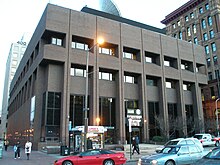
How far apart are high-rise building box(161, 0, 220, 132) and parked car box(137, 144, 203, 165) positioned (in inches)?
1835

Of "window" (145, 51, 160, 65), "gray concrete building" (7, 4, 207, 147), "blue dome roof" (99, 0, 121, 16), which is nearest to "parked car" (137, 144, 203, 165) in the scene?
"gray concrete building" (7, 4, 207, 147)

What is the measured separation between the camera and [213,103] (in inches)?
2352

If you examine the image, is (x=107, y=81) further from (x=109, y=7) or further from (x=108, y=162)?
(x=109, y=7)

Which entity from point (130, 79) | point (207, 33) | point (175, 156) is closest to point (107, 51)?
point (130, 79)

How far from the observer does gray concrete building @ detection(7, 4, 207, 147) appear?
34500 mm

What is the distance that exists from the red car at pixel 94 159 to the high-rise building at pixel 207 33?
4693 cm

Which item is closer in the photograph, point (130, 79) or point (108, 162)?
point (108, 162)

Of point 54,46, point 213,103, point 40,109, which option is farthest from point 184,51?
point 40,109

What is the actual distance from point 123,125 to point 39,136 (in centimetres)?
1278

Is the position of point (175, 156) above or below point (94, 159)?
above

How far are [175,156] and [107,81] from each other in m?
26.5

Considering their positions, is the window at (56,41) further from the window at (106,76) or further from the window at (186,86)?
the window at (186,86)

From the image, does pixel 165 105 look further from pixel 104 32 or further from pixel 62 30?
pixel 62 30

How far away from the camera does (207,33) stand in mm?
64125
